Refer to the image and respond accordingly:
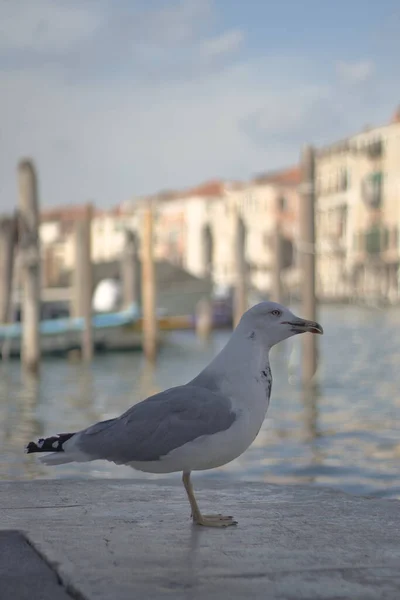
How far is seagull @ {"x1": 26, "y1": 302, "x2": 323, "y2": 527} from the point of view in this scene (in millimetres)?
4559

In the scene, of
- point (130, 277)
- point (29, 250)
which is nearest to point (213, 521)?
point (29, 250)

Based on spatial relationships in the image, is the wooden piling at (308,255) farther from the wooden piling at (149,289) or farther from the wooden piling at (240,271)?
the wooden piling at (240,271)

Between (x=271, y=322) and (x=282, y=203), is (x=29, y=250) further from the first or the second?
(x=282, y=203)

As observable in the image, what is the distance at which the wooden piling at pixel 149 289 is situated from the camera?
24.7 m

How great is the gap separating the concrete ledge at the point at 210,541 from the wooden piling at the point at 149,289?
746 inches

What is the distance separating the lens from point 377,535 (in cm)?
441

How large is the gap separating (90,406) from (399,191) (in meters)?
72.4

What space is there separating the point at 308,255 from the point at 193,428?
1131cm

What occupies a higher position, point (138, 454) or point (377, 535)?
point (138, 454)

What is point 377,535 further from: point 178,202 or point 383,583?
point 178,202

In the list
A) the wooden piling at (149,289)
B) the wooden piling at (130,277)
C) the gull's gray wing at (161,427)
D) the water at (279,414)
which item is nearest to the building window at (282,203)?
the wooden piling at (130,277)

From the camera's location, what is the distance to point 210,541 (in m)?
4.27

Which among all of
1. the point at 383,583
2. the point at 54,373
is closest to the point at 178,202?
the point at 54,373

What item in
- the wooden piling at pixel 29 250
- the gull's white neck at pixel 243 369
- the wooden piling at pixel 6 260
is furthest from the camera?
the wooden piling at pixel 6 260
